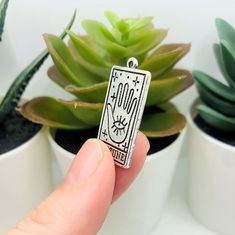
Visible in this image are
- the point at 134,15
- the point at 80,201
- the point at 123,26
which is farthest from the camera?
the point at 134,15

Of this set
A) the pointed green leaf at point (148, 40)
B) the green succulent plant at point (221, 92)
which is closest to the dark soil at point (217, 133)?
the green succulent plant at point (221, 92)

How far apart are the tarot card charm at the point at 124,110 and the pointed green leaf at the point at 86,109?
44mm

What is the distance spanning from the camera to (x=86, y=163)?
316mm

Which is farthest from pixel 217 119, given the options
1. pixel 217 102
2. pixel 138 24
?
pixel 138 24

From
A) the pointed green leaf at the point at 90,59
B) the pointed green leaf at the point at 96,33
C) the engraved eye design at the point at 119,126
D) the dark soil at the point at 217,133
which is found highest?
the pointed green leaf at the point at 96,33

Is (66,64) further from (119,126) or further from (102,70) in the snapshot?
(119,126)

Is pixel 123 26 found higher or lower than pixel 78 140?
higher

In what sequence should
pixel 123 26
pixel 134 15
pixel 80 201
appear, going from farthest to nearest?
pixel 134 15 < pixel 123 26 < pixel 80 201

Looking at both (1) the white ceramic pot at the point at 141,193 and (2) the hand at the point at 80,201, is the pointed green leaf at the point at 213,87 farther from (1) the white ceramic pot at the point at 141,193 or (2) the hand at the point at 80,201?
(2) the hand at the point at 80,201

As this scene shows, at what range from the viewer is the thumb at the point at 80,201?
0.94 ft

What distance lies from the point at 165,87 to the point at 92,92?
7 cm

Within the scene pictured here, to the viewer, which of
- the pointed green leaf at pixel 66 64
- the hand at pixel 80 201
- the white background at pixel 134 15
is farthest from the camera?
the white background at pixel 134 15

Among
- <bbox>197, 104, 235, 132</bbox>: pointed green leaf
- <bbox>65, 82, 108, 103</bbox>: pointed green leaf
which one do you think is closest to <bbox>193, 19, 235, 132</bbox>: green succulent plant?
<bbox>197, 104, 235, 132</bbox>: pointed green leaf

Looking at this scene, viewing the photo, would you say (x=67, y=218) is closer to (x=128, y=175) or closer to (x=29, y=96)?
(x=128, y=175)
